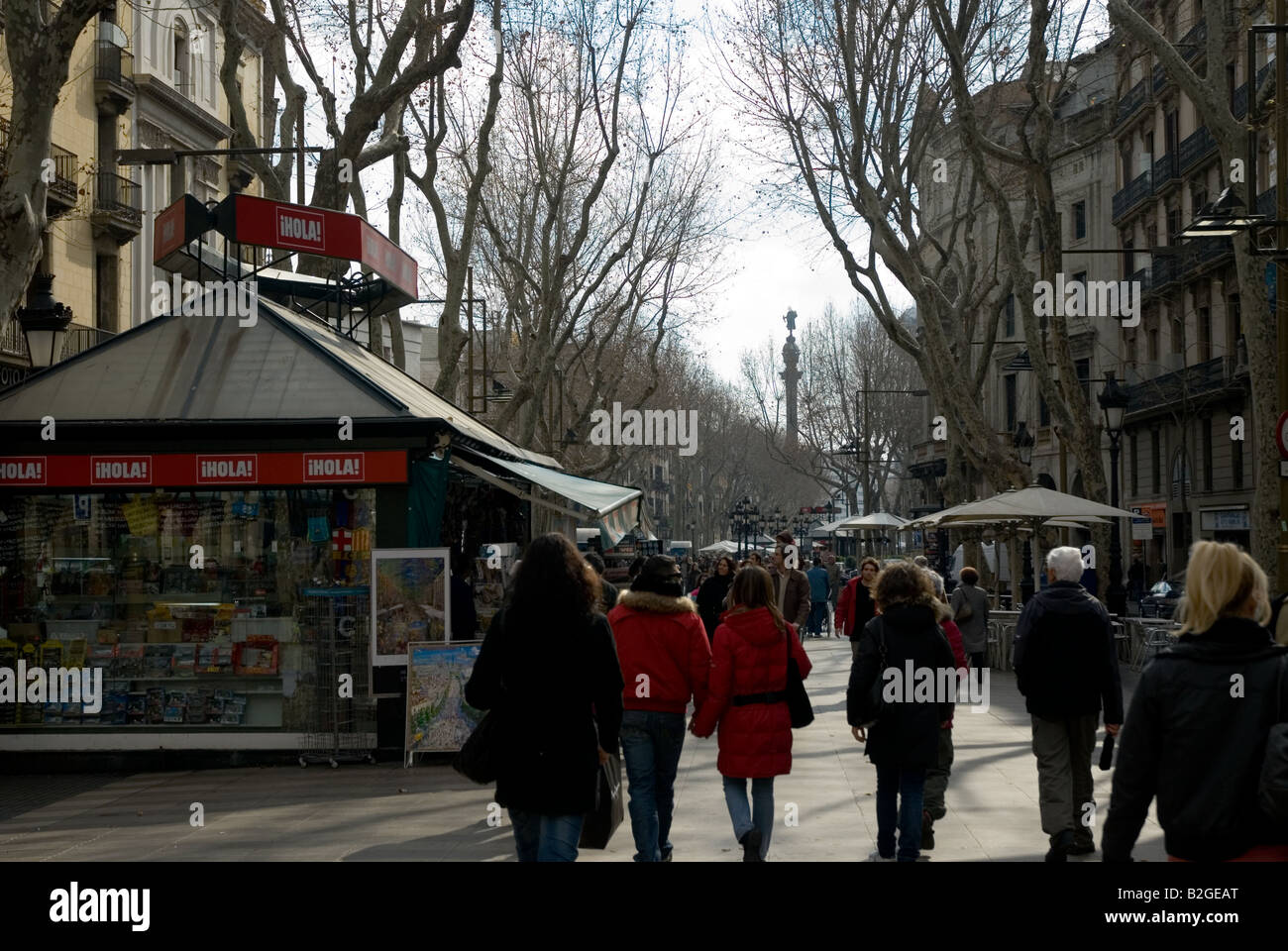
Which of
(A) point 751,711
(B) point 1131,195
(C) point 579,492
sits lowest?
(A) point 751,711

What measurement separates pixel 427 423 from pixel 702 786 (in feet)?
11.8

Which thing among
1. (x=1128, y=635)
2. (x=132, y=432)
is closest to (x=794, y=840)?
(x=132, y=432)

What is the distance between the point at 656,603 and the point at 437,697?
4.38m

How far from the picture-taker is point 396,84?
15.6 m

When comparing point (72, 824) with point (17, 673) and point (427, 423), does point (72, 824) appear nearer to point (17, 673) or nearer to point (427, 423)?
point (17, 673)

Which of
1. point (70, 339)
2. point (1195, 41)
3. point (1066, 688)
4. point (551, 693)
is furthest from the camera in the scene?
point (1195, 41)

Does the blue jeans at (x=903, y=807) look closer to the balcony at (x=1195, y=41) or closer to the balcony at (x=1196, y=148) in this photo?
the balcony at (x=1195, y=41)

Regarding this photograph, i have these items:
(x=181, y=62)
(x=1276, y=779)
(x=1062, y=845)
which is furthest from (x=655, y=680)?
(x=181, y=62)

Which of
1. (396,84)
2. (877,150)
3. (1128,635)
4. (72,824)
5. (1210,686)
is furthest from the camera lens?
(877,150)

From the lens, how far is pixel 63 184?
2791 centimetres

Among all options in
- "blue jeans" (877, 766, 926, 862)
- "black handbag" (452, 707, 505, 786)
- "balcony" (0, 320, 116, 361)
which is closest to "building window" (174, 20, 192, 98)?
"balcony" (0, 320, 116, 361)

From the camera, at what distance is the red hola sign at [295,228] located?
13.2 m

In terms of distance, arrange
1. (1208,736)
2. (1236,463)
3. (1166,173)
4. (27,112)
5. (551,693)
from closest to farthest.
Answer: (1208,736), (551,693), (27,112), (1236,463), (1166,173)

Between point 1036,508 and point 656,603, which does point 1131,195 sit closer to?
point 1036,508
